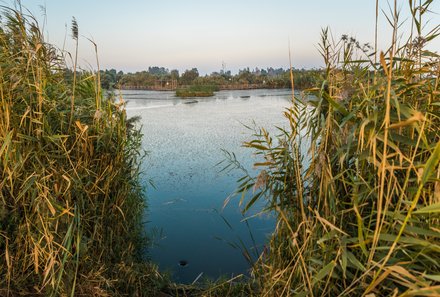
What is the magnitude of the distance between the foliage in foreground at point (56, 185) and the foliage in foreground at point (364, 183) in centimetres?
122

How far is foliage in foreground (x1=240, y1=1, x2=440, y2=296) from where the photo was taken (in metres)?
1.18

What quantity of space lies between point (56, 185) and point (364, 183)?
185 centimetres

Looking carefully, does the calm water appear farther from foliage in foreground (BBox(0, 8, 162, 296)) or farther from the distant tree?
the distant tree

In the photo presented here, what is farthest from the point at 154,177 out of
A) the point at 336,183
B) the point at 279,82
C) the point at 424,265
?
the point at 279,82

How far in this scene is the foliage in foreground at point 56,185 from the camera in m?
1.94

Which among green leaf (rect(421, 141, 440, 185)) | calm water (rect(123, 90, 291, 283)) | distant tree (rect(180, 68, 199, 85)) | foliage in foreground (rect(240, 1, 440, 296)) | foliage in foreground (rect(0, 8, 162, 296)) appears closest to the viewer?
green leaf (rect(421, 141, 440, 185))

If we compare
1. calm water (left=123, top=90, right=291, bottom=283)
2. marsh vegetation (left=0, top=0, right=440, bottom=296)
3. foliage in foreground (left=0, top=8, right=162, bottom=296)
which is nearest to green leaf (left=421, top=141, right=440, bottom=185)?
marsh vegetation (left=0, top=0, right=440, bottom=296)

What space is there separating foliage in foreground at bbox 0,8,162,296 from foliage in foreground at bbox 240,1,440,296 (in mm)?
1223

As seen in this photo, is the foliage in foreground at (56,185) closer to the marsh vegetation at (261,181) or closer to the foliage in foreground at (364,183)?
the marsh vegetation at (261,181)

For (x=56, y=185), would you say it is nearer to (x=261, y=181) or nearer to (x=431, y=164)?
(x=261, y=181)

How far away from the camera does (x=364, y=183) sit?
4.58 ft

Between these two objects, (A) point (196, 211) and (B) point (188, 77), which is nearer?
(A) point (196, 211)

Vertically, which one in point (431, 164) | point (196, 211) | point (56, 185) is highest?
point (431, 164)

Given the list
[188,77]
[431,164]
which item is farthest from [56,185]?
[188,77]
